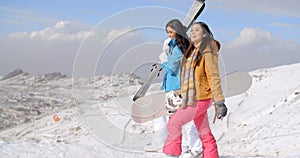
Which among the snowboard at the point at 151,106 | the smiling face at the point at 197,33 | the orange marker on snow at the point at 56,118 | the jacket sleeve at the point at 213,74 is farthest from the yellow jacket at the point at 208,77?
the orange marker on snow at the point at 56,118

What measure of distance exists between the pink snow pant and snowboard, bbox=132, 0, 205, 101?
40 cm

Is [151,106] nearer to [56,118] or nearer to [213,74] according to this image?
[213,74]

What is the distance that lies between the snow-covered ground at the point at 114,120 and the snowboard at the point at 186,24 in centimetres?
10

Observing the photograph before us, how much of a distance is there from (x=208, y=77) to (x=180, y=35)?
50 centimetres

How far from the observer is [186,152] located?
4.26 m

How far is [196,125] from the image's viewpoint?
3955mm

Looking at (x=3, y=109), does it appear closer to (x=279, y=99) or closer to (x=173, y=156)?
(x=279, y=99)

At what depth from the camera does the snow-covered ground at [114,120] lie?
389 cm

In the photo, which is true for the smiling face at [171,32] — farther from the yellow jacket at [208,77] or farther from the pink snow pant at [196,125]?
the pink snow pant at [196,125]

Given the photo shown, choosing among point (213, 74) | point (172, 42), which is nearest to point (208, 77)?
point (213, 74)

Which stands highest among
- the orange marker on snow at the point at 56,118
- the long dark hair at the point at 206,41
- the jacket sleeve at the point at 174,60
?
the orange marker on snow at the point at 56,118

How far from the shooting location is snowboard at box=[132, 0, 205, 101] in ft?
12.4

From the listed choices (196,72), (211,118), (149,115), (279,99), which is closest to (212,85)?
(196,72)

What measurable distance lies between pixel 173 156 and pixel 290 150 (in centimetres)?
323
